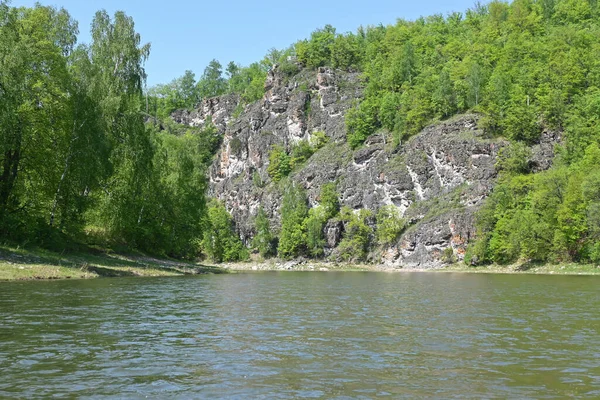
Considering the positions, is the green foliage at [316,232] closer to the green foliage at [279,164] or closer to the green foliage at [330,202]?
the green foliage at [330,202]

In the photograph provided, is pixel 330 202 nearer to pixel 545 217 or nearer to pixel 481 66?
pixel 481 66

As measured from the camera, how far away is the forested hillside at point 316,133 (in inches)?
1736

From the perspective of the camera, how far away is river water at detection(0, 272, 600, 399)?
33.5 ft

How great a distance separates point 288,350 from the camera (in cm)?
1393

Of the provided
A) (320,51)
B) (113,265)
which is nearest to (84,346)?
(113,265)

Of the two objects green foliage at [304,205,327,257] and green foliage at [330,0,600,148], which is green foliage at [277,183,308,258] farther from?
green foliage at [330,0,600,148]

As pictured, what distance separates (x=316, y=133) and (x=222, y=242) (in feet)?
136

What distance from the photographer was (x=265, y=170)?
169 metres

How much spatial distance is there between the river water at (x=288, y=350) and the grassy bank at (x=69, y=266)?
9.01 meters

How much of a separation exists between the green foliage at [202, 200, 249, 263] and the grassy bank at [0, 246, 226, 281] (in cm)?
10098

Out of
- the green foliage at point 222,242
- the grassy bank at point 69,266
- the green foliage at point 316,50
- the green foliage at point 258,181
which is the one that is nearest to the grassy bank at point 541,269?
the grassy bank at point 69,266

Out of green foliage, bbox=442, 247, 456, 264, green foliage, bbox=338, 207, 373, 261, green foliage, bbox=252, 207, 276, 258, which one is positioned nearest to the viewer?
green foliage, bbox=442, 247, 456, 264

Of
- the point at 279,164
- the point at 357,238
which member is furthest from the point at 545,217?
the point at 279,164

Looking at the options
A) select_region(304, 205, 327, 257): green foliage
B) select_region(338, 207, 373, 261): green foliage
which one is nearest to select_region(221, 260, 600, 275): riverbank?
select_region(338, 207, 373, 261): green foliage
